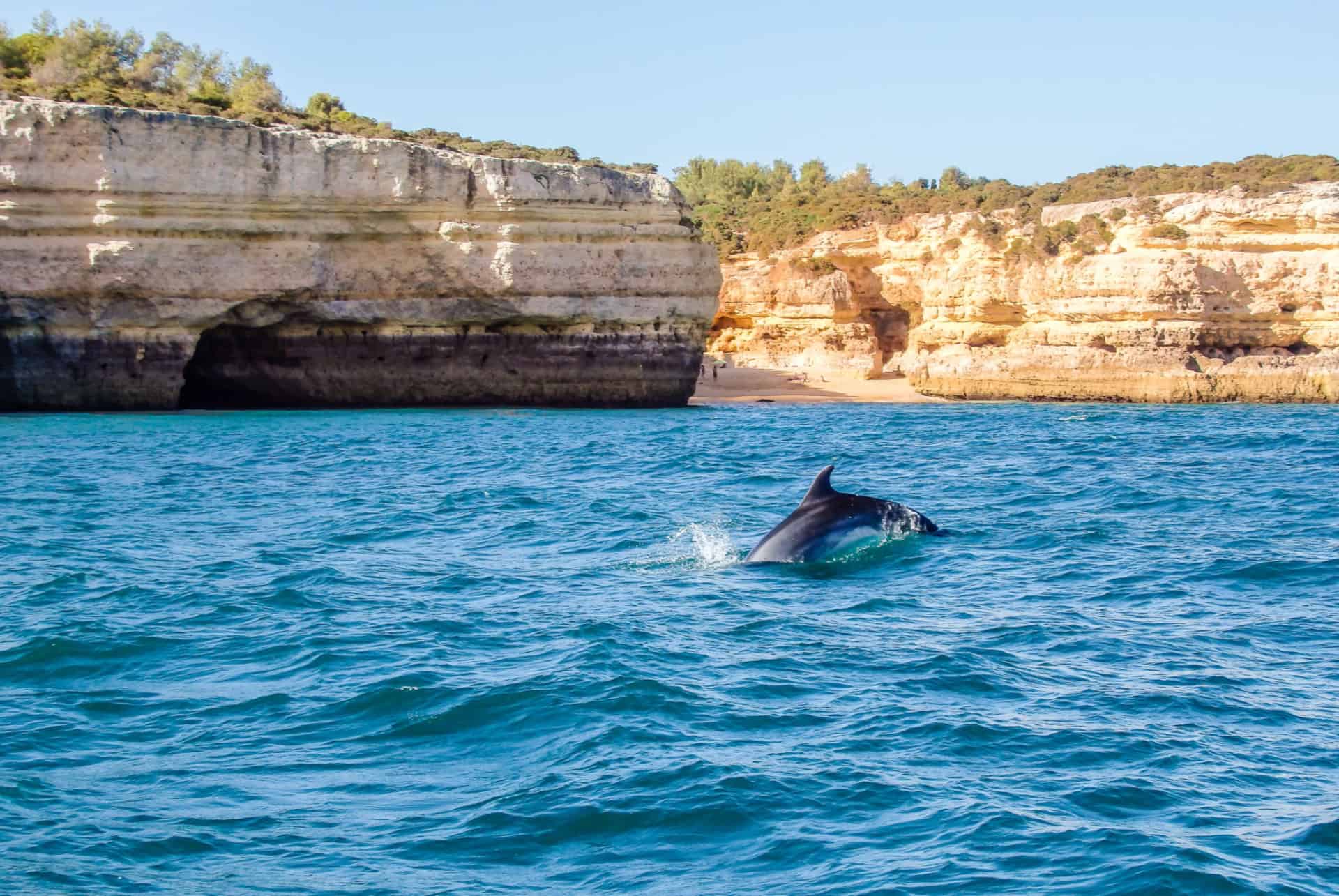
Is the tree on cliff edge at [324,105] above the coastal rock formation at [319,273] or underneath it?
above

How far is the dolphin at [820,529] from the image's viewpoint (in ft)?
40.0

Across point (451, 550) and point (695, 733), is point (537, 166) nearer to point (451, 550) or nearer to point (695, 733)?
point (451, 550)

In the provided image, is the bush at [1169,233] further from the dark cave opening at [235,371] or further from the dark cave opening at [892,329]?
the dark cave opening at [235,371]

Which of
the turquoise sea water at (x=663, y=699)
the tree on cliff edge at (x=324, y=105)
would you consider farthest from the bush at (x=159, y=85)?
the turquoise sea water at (x=663, y=699)

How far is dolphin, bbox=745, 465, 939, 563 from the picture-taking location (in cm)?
1219

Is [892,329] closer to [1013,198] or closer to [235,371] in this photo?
[1013,198]

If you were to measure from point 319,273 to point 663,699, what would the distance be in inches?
1099

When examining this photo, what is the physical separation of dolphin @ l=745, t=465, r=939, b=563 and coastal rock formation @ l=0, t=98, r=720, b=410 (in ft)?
78.2

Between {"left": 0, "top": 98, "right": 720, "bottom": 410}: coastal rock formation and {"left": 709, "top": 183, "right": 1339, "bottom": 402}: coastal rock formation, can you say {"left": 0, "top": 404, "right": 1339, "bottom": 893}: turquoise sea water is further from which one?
{"left": 709, "top": 183, "right": 1339, "bottom": 402}: coastal rock formation

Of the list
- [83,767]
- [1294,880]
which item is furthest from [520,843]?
[1294,880]

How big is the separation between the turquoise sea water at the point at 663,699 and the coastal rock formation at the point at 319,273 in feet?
54.3

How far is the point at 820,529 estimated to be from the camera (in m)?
12.2

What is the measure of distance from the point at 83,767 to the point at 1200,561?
946 cm

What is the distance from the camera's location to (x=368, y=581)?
12.0 m
